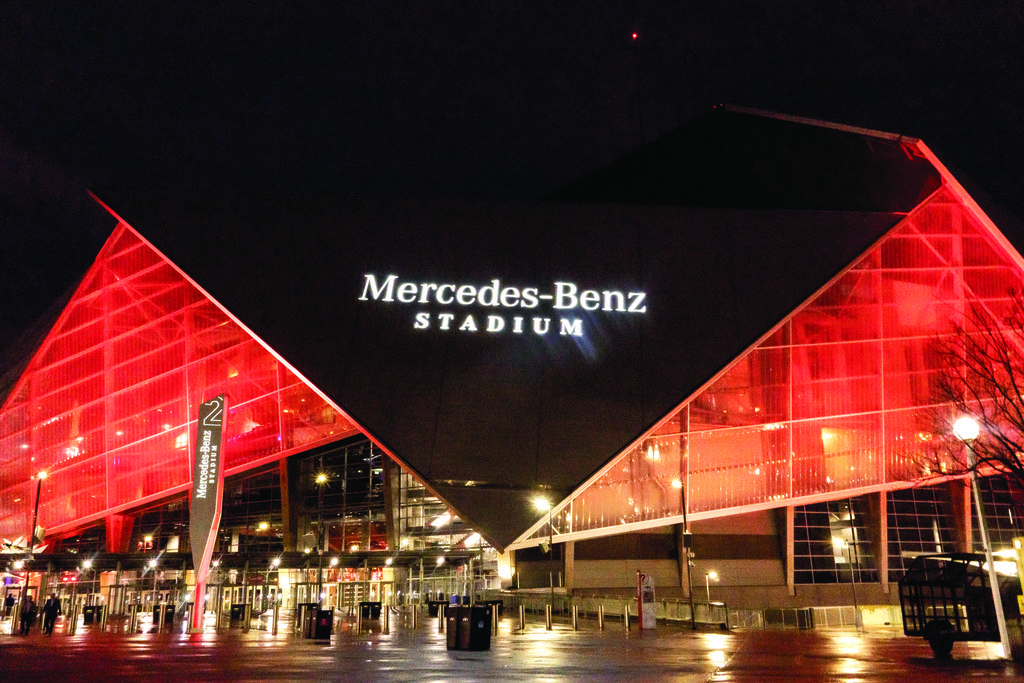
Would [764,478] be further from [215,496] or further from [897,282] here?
[215,496]

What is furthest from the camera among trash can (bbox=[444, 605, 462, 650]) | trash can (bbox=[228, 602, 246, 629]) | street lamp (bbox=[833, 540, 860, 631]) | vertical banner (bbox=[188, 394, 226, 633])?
street lamp (bbox=[833, 540, 860, 631])

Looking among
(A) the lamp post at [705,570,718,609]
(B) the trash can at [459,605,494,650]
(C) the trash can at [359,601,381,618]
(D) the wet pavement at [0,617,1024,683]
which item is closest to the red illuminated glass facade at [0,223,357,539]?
(C) the trash can at [359,601,381,618]

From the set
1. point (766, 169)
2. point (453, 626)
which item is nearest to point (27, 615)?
point (453, 626)

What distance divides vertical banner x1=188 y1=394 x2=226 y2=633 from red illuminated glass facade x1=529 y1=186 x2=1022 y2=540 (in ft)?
46.7

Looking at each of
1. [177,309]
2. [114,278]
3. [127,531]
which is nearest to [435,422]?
[177,309]

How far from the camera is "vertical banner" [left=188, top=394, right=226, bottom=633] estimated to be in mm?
26062

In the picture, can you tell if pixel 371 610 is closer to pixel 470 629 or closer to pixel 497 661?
pixel 470 629

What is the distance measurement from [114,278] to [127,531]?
19.9m

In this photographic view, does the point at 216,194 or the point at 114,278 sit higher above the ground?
the point at 216,194

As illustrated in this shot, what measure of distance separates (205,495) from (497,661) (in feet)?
56.4

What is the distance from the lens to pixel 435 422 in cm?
2691

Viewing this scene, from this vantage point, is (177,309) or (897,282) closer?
(897,282)

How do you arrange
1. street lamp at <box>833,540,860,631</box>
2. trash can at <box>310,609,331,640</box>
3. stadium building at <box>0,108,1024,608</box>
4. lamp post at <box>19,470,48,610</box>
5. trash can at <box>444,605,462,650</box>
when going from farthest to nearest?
street lamp at <box>833,540,860,631</box> → lamp post at <box>19,470,48,610</box> → stadium building at <box>0,108,1024,608</box> → trash can at <box>310,609,331,640</box> → trash can at <box>444,605,462,650</box>

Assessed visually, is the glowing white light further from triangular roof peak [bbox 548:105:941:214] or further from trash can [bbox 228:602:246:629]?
trash can [bbox 228:602:246:629]
